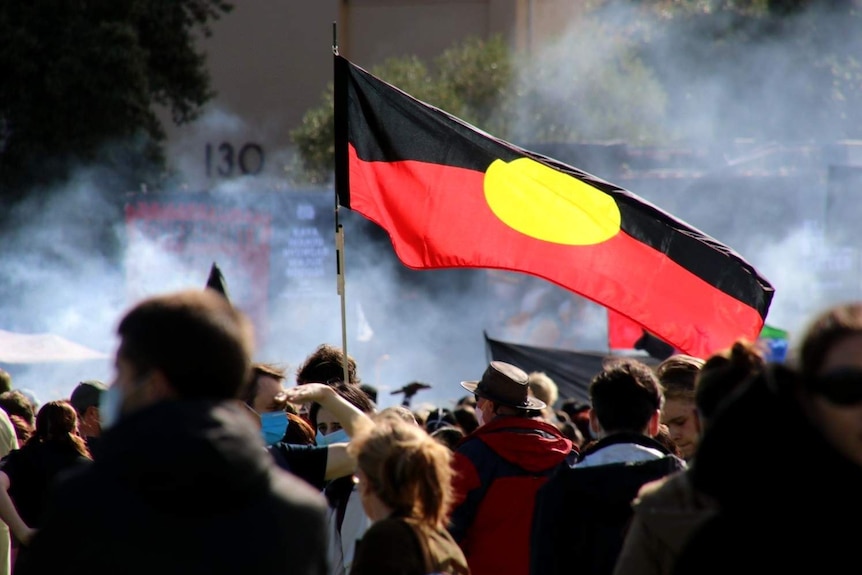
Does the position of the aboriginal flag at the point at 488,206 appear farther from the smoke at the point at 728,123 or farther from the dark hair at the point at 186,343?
the smoke at the point at 728,123

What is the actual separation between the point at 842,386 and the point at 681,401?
2.30m

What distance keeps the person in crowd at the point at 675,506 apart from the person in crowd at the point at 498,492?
1673 millimetres

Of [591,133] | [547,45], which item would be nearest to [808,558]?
[591,133]

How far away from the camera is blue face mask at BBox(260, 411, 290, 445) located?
14.8ft

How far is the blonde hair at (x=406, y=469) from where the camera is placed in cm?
320

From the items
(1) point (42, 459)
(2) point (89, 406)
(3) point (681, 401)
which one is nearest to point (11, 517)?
(1) point (42, 459)

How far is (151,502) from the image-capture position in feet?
7.04

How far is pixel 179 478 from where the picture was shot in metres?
2.14

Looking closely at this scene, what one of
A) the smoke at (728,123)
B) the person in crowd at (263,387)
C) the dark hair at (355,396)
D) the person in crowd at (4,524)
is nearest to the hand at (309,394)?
the person in crowd at (263,387)

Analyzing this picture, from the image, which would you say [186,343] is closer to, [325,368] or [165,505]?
[165,505]

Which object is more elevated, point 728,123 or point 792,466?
point 728,123

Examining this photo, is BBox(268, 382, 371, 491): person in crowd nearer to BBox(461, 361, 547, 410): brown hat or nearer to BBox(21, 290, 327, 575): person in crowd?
BBox(461, 361, 547, 410): brown hat

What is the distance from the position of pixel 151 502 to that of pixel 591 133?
30518 millimetres

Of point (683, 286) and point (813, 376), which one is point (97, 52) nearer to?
point (683, 286)
